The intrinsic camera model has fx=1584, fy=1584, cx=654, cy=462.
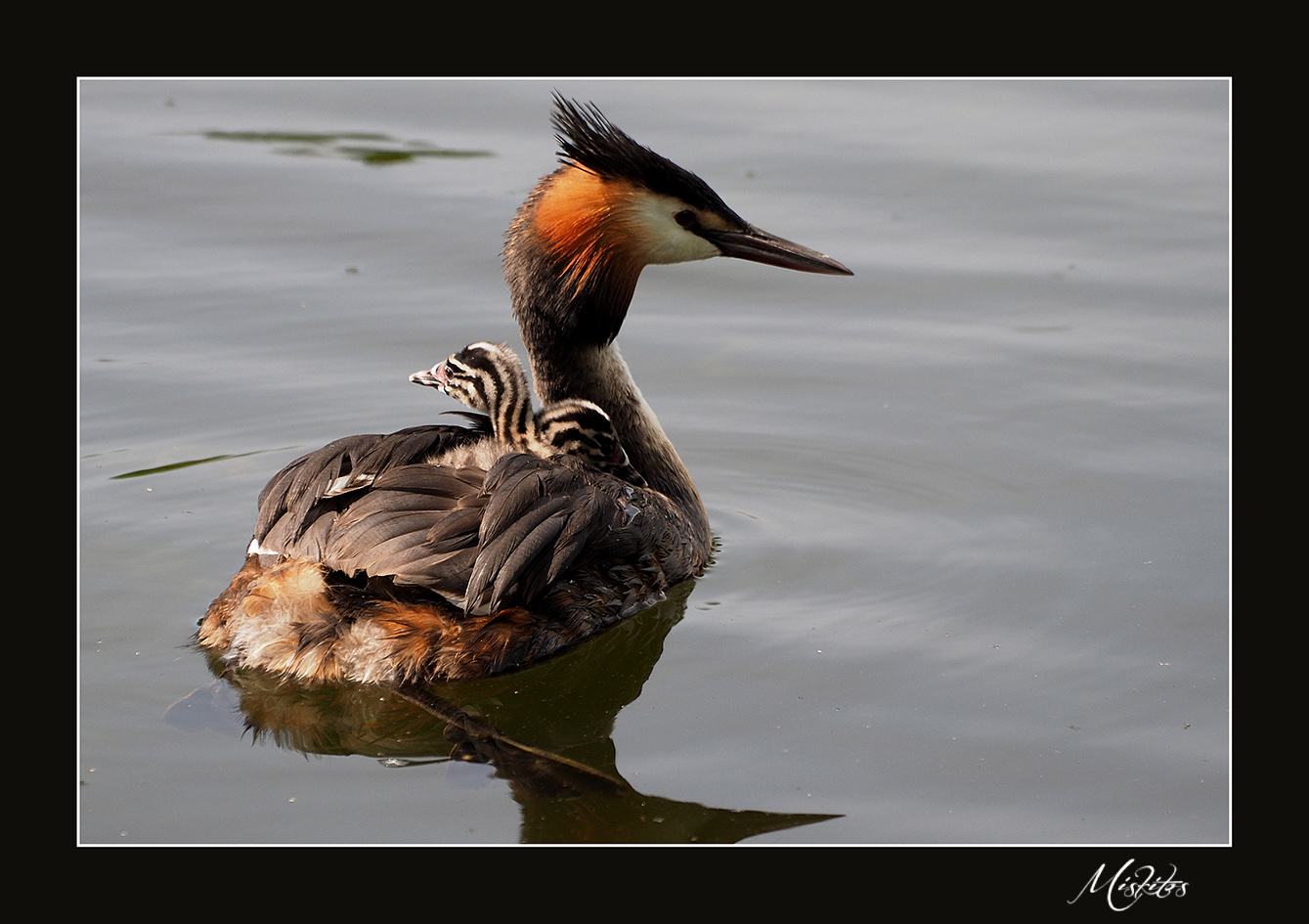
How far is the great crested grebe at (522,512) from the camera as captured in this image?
4.73m

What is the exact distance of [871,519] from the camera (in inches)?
240

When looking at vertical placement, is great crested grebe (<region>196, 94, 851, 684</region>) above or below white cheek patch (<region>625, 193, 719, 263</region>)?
below

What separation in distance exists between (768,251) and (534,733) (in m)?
2.16

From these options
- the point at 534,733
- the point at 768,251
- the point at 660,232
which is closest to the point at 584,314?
the point at 660,232

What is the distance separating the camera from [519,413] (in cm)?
539

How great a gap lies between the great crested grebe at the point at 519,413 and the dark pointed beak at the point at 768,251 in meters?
0.88

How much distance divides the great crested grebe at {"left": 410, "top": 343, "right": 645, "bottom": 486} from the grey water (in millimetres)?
628

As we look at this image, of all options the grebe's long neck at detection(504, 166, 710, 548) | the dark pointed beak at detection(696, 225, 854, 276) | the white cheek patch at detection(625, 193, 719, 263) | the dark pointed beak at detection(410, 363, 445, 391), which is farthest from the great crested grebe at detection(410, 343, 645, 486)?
the dark pointed beak at detection(696, 225, 854, 276)

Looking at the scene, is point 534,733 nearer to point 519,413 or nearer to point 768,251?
point 519,413

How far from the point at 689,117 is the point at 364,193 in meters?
2.18

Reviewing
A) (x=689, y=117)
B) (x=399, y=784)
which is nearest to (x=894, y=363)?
(x=689, y=117)

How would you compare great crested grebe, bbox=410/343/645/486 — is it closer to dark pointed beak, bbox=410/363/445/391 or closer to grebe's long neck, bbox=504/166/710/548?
dark pointed beak, bbox=410/363/445/391

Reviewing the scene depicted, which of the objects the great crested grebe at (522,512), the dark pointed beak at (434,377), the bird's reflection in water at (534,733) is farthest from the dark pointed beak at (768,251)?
the bird's reflection in water at (534,733)

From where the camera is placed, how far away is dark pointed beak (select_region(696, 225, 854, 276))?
19.3ft
